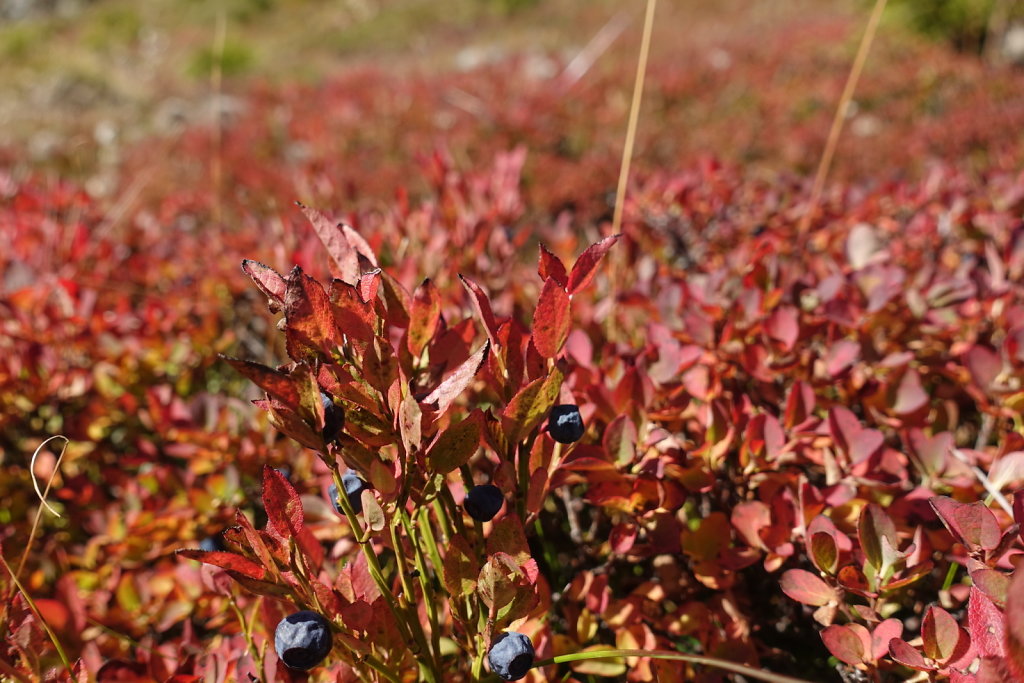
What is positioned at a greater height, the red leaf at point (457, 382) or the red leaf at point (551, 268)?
the red leaf at point (551, 268)

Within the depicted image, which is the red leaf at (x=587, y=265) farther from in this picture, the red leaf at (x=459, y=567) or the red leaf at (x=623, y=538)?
the red leaf at (x=623, y=538)

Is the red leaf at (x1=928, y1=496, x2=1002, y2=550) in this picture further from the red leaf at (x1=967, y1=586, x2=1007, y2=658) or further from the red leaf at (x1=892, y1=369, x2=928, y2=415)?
the red leaf at (x1=892, y1=369, x2=928, y2=415)

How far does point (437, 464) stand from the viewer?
65 centimetres

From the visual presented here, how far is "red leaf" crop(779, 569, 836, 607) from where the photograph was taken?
832 millimetres

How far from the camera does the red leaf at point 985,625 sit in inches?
24.8

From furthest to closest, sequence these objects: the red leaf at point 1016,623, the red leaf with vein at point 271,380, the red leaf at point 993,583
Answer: the red leaf at point 993,583 → the red leaf with vein at point 271,380 → the red leaf at point 1016,623

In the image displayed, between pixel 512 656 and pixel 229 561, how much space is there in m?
0.27

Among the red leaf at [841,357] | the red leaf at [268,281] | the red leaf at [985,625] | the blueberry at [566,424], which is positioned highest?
the red leaf at [268,281]

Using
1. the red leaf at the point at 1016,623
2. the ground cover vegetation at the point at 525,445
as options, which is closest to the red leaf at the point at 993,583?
the ground cover vegetation at the point at 525,445

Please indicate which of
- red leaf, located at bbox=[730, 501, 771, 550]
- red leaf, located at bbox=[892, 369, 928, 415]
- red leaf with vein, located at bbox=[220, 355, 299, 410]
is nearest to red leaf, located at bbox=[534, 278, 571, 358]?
red leaf with vein, located at bbox=[220, 355, 299, 410]

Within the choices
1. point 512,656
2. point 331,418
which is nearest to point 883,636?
point 512,656

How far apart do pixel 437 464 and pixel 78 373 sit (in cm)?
125

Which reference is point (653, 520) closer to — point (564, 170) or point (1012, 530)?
point (1012, 530)

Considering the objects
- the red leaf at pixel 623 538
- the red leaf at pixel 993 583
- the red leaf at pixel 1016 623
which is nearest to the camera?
the red leaf at pixel 1016 623
